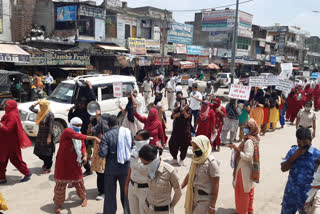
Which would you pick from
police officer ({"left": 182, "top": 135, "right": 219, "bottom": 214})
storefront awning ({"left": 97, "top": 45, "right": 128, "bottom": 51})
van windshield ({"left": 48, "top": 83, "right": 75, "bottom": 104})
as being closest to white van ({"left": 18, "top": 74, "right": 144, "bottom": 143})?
van windshield ({"left": 48, "top": 83, "right": 75, "bottom": 104})

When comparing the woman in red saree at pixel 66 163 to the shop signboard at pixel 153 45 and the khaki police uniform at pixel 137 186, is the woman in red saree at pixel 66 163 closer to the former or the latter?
the khaki police uniform at pixel 137 186

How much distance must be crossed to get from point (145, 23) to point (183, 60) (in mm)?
6265

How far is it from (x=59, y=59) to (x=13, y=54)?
317 cm

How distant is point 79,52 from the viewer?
2114cm

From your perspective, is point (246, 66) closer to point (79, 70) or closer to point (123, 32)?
point (123, 32)

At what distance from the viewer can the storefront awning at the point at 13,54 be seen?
53.6 feet

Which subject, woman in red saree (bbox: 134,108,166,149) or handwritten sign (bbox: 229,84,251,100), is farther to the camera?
handwritten sign (bbox: 229,84,251,100)

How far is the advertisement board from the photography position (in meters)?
22.2

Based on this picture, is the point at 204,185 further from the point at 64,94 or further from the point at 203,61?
the point at 203,61

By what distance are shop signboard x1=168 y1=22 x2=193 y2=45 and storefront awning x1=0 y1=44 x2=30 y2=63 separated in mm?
17994

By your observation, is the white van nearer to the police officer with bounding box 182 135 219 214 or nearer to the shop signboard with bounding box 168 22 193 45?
the police officer with bounding box 182 135 219 214

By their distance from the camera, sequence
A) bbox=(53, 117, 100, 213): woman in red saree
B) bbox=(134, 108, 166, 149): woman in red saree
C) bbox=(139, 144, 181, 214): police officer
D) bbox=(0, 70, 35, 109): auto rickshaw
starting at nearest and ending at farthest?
1. bbox=(139, 144, 181, 214): police officer
2. bbox=(53, 117, 100, 213): woman in red saree
3. bbox=(134, 108, 166, 149): woman in red saree
4. bbox=(0, 70, 35, 109): auto rickshaw

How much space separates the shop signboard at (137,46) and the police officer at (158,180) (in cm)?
2373

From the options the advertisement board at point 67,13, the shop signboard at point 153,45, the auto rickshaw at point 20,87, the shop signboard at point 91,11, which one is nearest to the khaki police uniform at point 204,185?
the auto rickshaw at point 20,87
